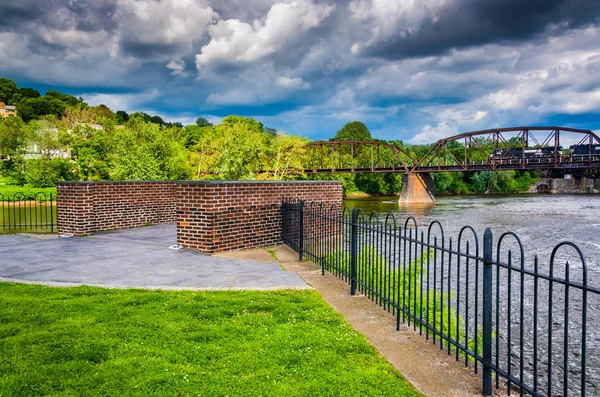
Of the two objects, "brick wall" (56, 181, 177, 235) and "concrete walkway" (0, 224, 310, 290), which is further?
"brick wall" (56, 181, 177, 235)

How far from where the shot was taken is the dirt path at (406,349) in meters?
4.20

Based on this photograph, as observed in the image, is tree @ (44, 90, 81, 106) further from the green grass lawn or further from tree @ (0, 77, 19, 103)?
the green grass lawn

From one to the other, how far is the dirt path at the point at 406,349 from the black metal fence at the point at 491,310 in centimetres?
15

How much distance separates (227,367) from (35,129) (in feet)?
221

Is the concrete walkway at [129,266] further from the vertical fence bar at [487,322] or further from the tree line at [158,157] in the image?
the tree line at [158,157]

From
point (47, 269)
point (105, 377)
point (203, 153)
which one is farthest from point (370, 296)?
point (203, 153)

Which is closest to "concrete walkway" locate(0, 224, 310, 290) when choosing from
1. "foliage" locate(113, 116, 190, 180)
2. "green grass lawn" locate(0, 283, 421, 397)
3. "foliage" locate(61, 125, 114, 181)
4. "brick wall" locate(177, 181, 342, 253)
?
"brick wall" locate(177, 181, 342, 253)

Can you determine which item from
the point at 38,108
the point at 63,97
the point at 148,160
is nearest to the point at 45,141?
the point at 148,160

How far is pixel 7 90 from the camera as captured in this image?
12781cm

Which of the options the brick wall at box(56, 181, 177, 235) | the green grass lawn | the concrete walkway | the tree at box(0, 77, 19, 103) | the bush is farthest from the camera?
the tree at box(0, 77, 19, 103)

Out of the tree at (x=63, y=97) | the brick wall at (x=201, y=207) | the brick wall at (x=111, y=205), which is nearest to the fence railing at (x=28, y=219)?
the brick wall at (x=111, y=205)

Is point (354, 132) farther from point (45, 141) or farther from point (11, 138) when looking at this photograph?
point (11, 138)

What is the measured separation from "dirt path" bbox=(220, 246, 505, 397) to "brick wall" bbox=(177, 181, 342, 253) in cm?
347

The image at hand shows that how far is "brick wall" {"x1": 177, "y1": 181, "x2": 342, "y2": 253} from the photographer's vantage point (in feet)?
34.9
